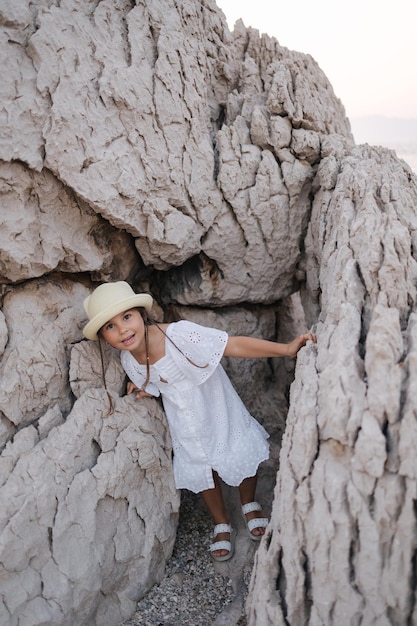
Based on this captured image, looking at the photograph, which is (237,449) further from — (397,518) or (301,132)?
(301,132)

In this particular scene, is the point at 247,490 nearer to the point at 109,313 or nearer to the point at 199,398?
the point at 199,398

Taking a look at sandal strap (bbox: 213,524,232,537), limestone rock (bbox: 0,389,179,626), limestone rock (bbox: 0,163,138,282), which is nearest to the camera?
limestone rock (bbox: 0,389,179,626)

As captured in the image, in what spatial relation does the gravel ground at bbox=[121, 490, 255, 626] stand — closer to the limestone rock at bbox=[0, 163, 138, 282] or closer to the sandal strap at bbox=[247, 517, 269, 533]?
the sandal strap at bbox=[247, 517, 269, 533]

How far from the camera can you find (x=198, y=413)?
2768 millimetres

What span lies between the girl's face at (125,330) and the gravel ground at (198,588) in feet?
3.54

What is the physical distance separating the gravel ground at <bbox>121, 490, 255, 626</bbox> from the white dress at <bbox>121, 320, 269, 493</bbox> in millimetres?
349

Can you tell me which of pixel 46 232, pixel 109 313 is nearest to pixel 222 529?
pixel 109 313

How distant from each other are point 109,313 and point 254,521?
1.25 meters

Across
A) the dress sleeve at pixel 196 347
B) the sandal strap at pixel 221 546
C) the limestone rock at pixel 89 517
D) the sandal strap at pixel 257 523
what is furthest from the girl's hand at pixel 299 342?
the sandal strap at pixel 221 546

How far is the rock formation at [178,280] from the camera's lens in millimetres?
1790

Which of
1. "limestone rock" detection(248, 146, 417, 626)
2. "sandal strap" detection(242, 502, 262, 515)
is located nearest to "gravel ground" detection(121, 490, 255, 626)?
"sandal strap" detection(242, 502, 262, 515)

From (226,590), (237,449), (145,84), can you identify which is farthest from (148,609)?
(145,84)

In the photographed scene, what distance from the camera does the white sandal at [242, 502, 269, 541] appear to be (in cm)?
273

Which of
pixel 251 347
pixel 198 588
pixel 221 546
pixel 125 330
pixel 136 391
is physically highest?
pixel 125 330
